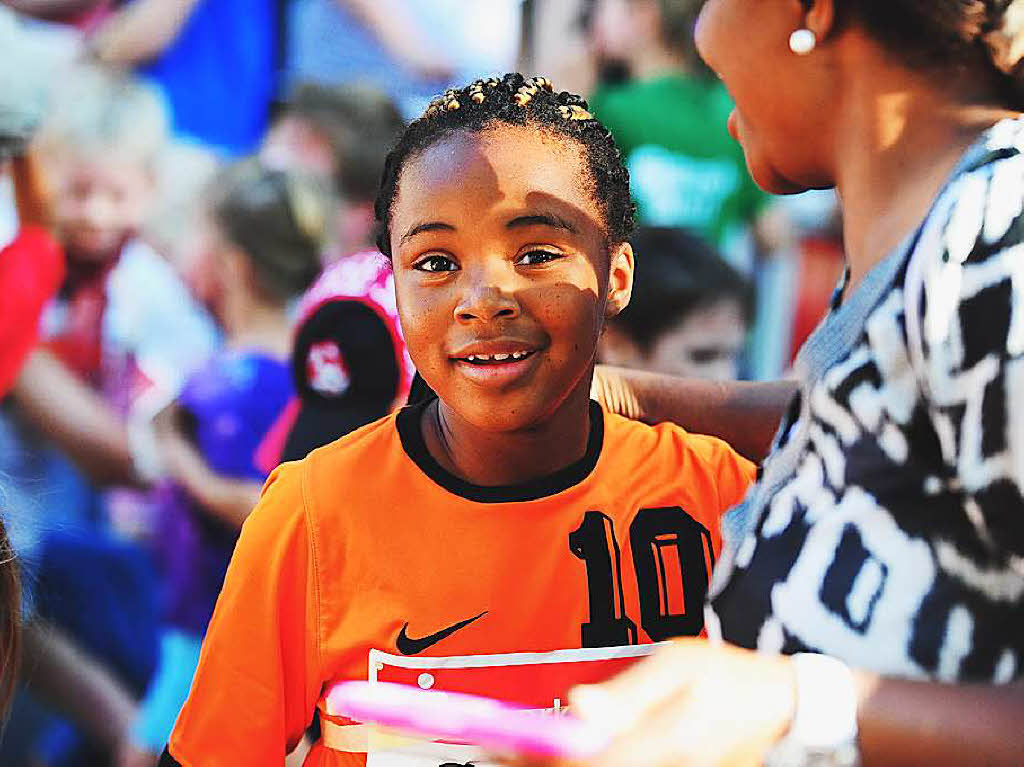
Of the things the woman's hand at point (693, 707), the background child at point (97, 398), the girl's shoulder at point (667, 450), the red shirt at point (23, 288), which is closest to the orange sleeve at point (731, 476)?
the girl's shoulder at point (667, 450)

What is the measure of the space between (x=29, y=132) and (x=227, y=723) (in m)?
3.02

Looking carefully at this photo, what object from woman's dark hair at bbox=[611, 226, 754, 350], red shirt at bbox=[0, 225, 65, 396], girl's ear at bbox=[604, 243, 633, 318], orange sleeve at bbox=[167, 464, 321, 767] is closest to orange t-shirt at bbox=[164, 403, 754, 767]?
orange sleeve at bbox=[167, 464, 321, 767]

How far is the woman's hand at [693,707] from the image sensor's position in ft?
2.88

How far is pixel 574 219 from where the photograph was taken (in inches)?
64.4

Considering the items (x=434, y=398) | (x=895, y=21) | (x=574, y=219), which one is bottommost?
(x=434, y=398)

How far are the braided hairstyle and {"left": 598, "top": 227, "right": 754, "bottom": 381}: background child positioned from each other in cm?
179

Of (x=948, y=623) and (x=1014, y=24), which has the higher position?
(x=1014, y=24)

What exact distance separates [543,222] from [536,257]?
5cm

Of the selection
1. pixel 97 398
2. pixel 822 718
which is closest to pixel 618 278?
pixel 822 718

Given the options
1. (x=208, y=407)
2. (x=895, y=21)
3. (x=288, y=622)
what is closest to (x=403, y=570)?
(x=288, y=622)

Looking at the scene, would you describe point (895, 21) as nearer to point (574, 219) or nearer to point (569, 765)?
point (574, 219)

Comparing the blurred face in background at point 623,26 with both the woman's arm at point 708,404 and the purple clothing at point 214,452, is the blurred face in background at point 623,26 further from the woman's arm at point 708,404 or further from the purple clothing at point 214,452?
the woman's arm at point 708,404

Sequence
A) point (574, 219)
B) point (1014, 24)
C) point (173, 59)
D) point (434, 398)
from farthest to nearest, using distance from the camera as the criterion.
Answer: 1. point (173, 59)
2. point (434, 398)
3. point (574, 219)
4. point (1014, 24)

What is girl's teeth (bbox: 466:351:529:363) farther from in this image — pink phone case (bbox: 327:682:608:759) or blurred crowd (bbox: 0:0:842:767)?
blurred crowd (bbox: 0:0:842:767)
